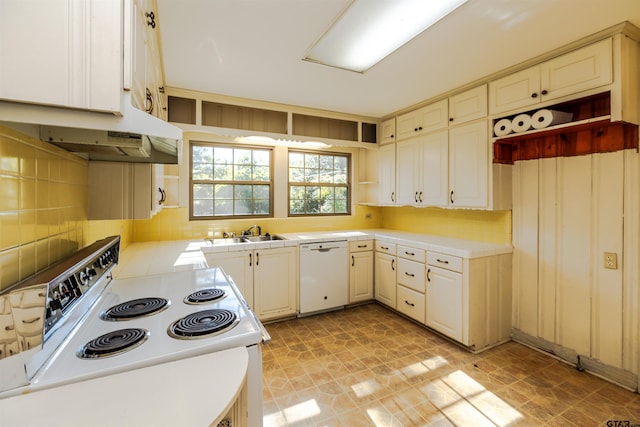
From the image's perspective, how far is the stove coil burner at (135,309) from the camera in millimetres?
1149

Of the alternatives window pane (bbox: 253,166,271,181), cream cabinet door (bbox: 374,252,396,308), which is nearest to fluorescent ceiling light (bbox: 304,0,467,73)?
window pane (bbox: 253,166,271,181)

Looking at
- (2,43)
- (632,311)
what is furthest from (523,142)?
(2,43)

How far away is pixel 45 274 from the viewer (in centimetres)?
88

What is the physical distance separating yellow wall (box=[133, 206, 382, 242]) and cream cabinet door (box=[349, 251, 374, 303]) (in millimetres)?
→ 713

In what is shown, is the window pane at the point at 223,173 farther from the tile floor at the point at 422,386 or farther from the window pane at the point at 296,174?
the tile floor at the point at 422,386

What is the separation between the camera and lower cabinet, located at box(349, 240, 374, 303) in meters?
3.51

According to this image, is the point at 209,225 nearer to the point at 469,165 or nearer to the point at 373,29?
the point at 373,29

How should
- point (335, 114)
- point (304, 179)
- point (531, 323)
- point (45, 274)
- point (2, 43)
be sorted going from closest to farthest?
1. point (2, 43)
2. point (45, 274)
3. point (531, 323)
4. point (335, 114)
5. point (304, 179)

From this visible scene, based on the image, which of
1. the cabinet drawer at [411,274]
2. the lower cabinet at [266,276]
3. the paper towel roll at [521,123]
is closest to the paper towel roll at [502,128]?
the paper towel roll at [521,123]

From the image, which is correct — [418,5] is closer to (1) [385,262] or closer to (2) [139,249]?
(1) [385,262]

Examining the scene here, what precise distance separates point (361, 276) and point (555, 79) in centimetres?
263

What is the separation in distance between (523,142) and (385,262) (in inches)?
73.4

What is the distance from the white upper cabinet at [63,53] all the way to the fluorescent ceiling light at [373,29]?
1333 mm

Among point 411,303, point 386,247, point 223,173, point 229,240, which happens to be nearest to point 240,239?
point 229,240
